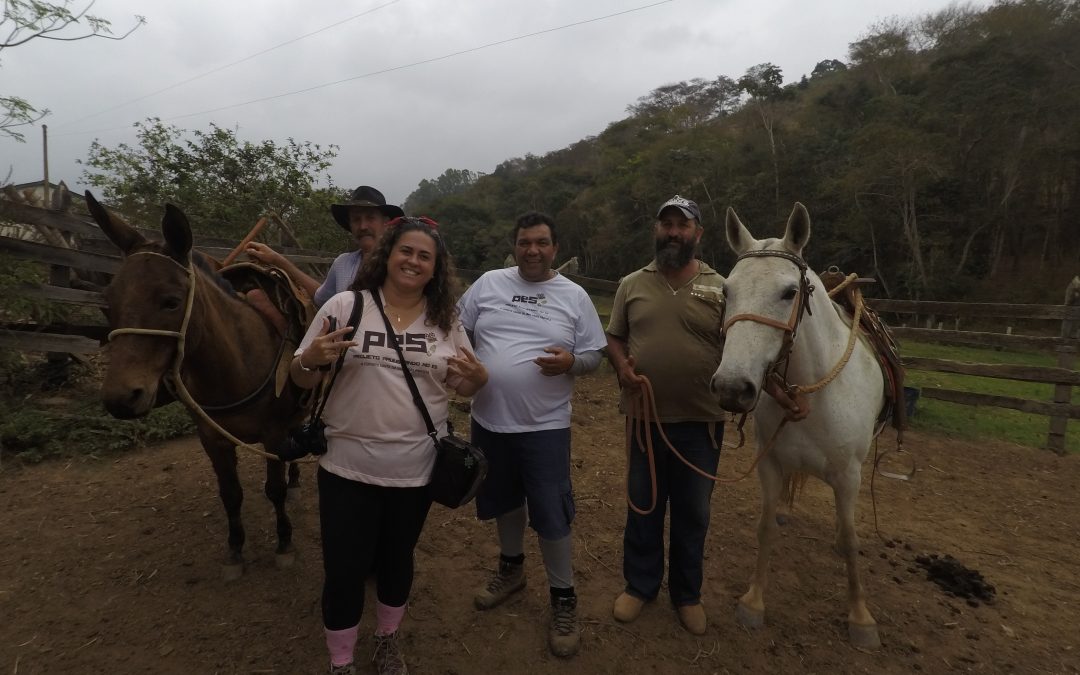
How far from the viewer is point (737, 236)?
2.55 meters

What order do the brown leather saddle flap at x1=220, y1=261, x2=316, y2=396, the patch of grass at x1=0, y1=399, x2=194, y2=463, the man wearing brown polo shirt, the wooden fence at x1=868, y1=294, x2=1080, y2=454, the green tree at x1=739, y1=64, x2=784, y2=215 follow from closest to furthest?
the man wearing brown polo shirt < the brown leather saddle flap at x1=220, y1=261, x2=316, y2=396 < the patch of grass at x1=0, y1=399, x2=194, y2=463 < the wooden fence at x1=868, y1=294, x2=1080, y2=454 < the green tree at x1=739, y1=64, x2=784, y2=215

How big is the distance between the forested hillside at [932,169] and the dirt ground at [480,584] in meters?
22.8

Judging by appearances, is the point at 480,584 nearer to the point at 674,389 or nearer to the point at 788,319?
the point at 674,389

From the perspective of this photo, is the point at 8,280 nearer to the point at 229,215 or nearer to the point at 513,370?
the point at 513,370

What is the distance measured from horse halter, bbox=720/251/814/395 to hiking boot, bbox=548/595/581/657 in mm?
1520

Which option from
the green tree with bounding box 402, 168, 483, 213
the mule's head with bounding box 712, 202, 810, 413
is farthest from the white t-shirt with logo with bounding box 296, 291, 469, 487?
the green tree with bounding box 402, 168, 483, 213

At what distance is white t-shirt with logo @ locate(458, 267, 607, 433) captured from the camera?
2.38 metres

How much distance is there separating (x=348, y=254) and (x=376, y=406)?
157 centimetres

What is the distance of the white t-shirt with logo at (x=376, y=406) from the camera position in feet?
6.18

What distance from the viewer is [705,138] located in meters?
36.1

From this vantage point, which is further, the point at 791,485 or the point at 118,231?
the point at 791,485

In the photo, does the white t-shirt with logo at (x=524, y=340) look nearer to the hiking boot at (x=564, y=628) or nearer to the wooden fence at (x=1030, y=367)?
the hiking boot at (x=564, y=628)

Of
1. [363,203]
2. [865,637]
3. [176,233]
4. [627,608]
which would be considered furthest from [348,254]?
[865,637]

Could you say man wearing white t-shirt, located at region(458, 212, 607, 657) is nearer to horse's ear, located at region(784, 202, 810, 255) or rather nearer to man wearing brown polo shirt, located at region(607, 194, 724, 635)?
man wearing brown polo shirt, located at region(607, 194, 724, 635)
